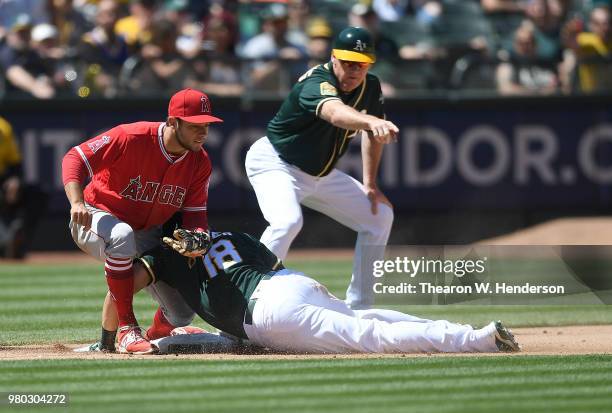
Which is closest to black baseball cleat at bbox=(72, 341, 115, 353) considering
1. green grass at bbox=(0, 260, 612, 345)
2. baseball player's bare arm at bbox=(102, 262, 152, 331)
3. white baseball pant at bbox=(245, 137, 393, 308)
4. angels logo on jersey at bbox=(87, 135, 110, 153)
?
baseball player's bare arm at bbox=(102, 262, 152, 331)

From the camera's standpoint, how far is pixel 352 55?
8203 mm

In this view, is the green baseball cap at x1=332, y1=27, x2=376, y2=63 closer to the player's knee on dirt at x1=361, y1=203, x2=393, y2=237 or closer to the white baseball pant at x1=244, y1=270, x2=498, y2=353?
the player's knee on dirt at x1=361, y1=203, x2=393, y2=237

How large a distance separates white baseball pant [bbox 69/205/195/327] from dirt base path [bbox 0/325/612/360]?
46 cm

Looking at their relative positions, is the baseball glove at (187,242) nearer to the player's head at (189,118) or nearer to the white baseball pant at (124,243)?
the white baseball pant at (124,243)

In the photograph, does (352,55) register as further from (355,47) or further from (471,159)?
(471,159)

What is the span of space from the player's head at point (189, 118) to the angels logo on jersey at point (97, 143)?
0.37 meters

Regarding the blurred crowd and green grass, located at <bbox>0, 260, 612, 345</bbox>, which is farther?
the blurred crowd

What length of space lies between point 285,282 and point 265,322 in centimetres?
26

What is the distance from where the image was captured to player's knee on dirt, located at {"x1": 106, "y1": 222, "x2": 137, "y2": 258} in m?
6.98

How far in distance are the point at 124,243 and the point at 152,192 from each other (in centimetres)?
47

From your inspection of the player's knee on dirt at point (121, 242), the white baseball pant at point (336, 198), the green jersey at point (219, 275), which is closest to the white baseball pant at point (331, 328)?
the green jersey at point (219, 275)

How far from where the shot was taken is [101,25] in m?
15.1

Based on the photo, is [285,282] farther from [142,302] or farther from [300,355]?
[142,302]

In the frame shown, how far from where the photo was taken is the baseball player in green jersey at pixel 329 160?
27.1 feet
